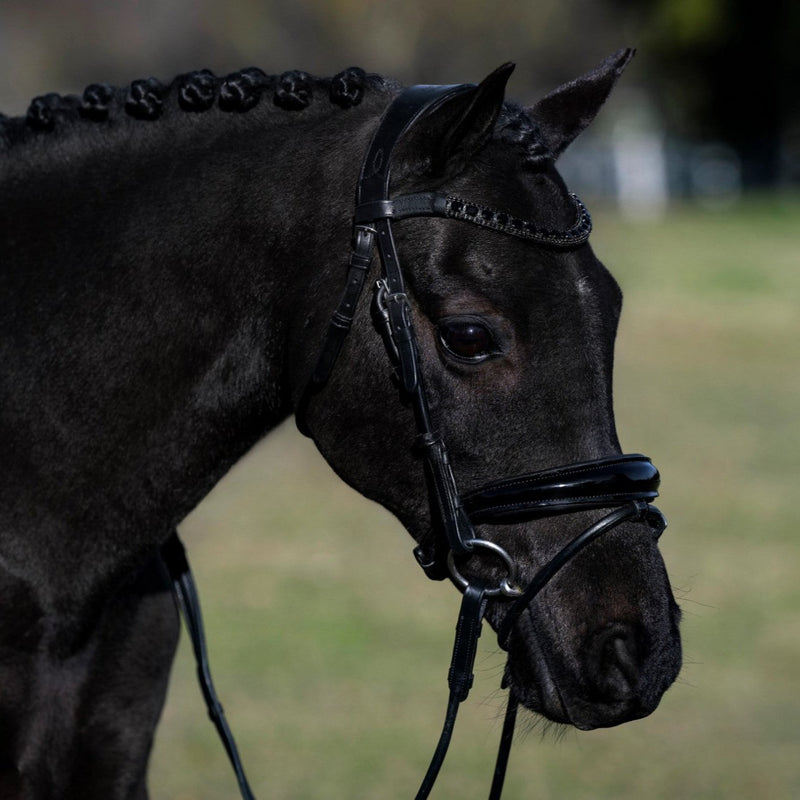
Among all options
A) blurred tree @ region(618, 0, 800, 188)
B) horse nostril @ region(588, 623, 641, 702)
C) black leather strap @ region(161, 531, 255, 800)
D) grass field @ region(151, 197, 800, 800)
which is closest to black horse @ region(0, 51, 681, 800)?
horse nostril @ region(588, 623, 641, 702)

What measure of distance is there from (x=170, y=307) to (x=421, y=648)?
4645 mm

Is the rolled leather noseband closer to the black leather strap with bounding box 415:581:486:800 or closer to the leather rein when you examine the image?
the leather rein

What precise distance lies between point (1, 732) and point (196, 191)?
126 cm

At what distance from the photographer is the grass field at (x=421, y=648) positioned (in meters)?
5.71

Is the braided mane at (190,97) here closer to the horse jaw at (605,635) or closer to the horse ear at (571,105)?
the horse ear at (571,105)

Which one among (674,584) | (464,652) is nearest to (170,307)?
(464,652)

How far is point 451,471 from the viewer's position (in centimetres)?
260

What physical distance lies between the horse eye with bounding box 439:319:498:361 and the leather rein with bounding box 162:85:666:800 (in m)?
0.07

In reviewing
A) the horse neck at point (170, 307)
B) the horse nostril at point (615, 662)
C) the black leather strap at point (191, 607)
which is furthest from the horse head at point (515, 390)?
the black leather strap at point (191, 607)

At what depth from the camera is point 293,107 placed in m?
2.97

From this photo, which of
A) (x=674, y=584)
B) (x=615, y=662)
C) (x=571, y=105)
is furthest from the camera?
(x=674, y=584)

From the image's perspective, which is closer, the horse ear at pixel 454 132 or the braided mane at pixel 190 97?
the horse ear at pixel 454 132

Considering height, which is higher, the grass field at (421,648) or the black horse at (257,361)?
the grass field at (421,648)

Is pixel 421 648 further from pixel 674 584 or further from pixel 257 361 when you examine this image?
pixel 257 361
